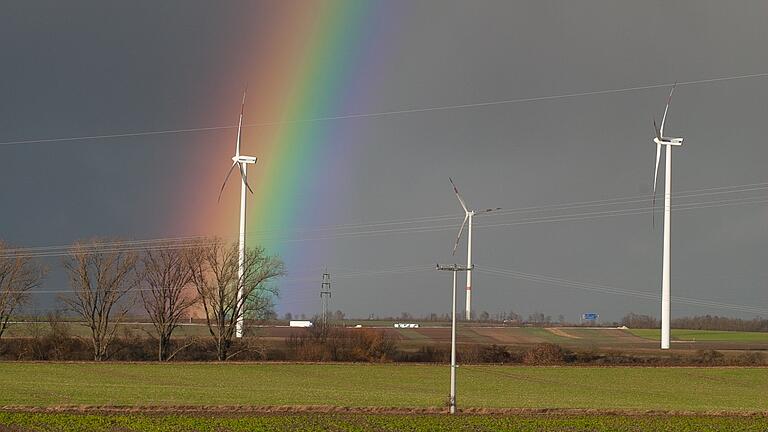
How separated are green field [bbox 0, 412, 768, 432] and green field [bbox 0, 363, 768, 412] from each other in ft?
20.4

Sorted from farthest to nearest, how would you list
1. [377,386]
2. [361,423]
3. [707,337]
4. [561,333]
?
[561,333], [707,337], [377,386], [361,423]

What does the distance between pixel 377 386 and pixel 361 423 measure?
26658 mm

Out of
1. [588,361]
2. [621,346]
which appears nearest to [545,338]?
[621,346]

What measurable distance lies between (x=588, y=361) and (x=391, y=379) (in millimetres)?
31544

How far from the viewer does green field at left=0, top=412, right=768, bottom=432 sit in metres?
44.5

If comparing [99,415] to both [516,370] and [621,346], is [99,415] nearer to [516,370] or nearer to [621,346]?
[516,370]

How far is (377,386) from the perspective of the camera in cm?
7394

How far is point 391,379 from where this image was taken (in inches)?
3167

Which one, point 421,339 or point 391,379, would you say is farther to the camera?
point 421,339

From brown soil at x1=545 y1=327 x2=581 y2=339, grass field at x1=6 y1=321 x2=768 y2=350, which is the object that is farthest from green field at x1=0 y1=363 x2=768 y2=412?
brown soil at x1=545 y1=327 x2=581 y2=339

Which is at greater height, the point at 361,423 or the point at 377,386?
the point at 361,423

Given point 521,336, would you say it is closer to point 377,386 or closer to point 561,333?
point 561,333

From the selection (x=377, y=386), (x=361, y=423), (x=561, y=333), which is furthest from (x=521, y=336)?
(x=361, y=423)

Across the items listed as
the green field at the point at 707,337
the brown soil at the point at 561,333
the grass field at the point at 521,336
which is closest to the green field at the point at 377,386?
the grass field at the point at 521,336
